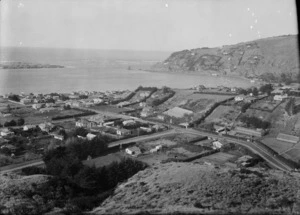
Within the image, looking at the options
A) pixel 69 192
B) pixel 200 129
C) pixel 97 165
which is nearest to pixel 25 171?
pixel 97 165

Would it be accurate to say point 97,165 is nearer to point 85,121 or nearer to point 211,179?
point 211,179

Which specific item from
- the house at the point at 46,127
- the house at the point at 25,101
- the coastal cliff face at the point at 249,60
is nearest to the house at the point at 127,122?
the house at the point at 46,127

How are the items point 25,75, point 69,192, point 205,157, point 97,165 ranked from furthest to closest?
1. point 25,75
2. point 205,157
3. point 97,165
4. point 69,192

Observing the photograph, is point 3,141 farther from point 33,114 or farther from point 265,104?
point 265,104

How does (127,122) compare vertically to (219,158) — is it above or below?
above

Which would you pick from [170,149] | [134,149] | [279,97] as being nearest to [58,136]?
[134,149]
